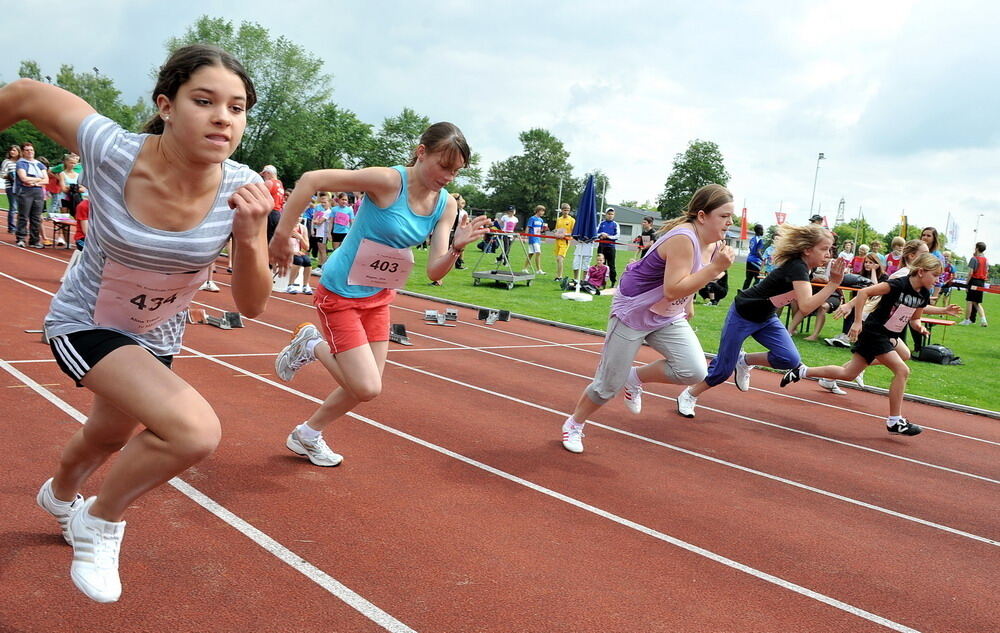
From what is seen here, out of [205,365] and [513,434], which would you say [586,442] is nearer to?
[513,434]

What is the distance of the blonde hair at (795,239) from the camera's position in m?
6.67

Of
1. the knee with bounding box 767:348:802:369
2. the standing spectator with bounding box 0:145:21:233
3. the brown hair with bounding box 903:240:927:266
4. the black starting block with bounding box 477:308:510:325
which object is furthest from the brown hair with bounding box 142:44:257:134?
the standing spectator with bounding box 0:145:21:233

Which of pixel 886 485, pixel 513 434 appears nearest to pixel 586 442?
pixel 513 434

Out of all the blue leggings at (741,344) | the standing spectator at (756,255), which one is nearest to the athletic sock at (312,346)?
the blue leggings at (741,344)

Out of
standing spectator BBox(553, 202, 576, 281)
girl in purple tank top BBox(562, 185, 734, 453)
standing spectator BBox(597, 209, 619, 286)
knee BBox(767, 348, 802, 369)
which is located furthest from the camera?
standing spectator BBox(553, 202, 576, 281)

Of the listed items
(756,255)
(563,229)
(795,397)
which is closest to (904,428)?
(795,397)

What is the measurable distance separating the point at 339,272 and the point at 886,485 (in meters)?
4.28

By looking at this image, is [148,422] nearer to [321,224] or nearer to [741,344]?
[741,344]

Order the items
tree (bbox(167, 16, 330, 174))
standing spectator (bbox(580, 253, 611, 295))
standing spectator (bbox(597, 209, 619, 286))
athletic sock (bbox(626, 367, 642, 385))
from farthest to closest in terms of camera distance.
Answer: tree (bbox(167, 16, 330, 174)), standing spectator (bbox(597, 209, 619, 286)), standing spectator (bbox(580, 253, 611, 295)), athletic sock (bbox(626, 367, 642, 385))

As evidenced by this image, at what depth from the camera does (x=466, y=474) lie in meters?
4.64

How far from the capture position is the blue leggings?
6.70 meters

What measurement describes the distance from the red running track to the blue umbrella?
9768mm

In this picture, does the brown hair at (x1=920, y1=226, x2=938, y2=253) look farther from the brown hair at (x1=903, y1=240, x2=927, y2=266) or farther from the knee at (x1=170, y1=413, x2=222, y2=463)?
the knee at (x1=170, y1=413, x2=222, y2=463)

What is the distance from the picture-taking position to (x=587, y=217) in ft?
55.8
